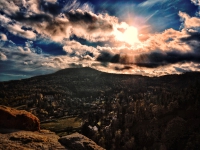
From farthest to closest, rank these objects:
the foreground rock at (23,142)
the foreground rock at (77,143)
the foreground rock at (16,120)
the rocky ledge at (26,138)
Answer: the foreground rock at (16,120)
the foreground rock at (77,143)
the rocky ledge at (26,138)
the foreground rock at (23,142)

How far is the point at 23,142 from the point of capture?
44.2 ft

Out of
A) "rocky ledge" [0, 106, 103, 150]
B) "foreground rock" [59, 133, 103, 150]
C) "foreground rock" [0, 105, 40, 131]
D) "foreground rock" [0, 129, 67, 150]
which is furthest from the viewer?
"foreground rock" [0, 105, 40, 131]

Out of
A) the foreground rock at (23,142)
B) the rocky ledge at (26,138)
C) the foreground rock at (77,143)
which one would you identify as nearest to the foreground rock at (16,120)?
the rocky ledge at (26,138)

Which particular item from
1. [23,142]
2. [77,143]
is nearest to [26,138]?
[23,142]

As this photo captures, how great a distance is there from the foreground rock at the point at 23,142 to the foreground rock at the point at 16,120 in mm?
904

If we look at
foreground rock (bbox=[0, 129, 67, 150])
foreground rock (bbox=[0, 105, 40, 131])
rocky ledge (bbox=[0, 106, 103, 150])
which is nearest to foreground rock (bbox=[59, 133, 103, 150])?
rocky ledge (bbox=[0, 106, 103, 150])

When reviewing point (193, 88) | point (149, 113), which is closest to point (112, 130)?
point (149, 113)

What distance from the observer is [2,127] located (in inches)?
607

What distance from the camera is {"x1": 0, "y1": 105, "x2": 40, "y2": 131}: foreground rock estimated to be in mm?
15783

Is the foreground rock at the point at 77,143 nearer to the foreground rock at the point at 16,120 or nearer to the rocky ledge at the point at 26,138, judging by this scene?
the rocky ledge at the point at 26,138

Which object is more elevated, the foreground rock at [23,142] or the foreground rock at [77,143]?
the foreground rock at [23,142]

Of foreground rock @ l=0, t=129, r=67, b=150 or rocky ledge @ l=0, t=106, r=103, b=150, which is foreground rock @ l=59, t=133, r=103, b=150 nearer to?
rocky ledge @ l=0, t=106, r=103, b=150

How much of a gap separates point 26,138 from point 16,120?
2.88 m

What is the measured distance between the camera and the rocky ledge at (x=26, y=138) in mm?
13148
